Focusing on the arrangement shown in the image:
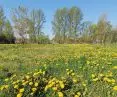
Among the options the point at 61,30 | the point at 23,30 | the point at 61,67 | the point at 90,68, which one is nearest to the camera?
the point at 90,68

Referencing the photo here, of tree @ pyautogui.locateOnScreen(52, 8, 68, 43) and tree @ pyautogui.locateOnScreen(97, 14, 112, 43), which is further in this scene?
tree @ pyautogui.locateOnScreen(52, 8, 68, 43)

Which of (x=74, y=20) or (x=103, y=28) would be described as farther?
(x=74, y=20)

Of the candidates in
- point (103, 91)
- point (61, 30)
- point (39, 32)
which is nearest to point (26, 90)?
point (103, 91)

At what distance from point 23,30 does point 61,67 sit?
58823 millimetres

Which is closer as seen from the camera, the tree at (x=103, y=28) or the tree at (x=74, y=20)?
the tree at (x=103, y=28)

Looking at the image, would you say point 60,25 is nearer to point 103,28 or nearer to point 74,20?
point 74,20

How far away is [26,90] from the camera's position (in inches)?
261

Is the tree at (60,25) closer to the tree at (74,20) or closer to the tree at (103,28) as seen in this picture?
the tree at (74,20)

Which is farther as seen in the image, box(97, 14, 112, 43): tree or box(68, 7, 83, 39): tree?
box(68, 7, 83, 39): tree

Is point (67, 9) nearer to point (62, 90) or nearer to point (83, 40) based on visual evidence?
point (83, 40)

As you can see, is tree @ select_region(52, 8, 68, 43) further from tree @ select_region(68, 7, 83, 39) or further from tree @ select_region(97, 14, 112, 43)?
tree @ select_region(97, 14, 112, 43)

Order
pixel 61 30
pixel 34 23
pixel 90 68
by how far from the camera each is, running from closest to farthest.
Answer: pixel 90 68, pixel 34 23, pixel 61 30

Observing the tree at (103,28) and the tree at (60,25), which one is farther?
the tree at (60,25)

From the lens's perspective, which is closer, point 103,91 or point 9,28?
point 103,91
